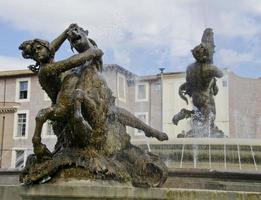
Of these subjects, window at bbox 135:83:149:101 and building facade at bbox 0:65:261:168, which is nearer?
building facade at bbox 0:65:261:168

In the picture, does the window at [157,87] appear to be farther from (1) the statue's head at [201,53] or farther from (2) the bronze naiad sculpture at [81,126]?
(2) the bronze naiad sculpture at [81,126]

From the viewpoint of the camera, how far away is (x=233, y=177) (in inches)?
245

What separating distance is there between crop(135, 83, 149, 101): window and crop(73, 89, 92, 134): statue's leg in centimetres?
3587

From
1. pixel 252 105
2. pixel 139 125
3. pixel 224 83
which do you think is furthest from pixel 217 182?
pixel 224 83

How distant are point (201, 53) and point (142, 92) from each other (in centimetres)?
3137

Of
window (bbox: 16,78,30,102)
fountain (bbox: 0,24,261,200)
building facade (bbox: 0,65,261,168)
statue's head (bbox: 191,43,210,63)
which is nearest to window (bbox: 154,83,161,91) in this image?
building facade (bbox: 0,65,261,168)

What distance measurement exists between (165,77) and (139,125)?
125ft

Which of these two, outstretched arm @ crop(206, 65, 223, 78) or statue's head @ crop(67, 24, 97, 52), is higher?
outstretched arm @ crop(206, 65, 223, 78)

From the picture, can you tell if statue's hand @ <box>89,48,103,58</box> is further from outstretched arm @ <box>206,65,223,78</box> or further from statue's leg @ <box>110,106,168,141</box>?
outstretched arm @ <box>206,65,223,78</box>

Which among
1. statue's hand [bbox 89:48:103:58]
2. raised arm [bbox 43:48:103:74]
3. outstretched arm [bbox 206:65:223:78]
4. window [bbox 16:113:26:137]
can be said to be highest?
window [bbox 16:113:26:137]

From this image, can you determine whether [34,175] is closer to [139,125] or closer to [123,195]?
[123,195]

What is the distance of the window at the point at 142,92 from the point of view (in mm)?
40562

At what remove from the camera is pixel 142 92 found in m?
41.0

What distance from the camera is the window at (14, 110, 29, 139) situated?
1639 inches
